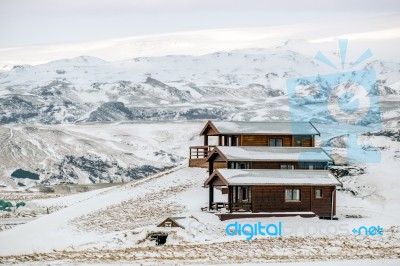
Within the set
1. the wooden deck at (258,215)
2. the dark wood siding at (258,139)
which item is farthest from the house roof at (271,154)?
the wooden deck at (258,215)

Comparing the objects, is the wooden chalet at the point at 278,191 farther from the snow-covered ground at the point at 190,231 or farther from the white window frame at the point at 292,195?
the snow-covered ground at the point at 190,231

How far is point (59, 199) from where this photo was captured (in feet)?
283

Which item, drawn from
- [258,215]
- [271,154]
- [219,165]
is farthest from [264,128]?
[258,215]

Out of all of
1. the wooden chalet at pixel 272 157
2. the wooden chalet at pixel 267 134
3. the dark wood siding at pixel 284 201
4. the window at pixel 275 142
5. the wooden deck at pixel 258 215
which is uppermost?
the wooden chalet at pixel 267 134

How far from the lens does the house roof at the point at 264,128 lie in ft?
230

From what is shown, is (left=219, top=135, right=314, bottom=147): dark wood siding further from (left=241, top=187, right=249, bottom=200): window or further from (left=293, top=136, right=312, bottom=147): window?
(left=241, top=187, right=249, bottom=200): window

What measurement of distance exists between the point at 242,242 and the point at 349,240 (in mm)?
6394

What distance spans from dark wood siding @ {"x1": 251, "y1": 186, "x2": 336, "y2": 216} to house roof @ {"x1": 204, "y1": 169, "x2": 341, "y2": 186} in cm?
62

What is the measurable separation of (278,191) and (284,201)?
0.82 metres

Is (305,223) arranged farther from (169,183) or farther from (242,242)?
(169,183)

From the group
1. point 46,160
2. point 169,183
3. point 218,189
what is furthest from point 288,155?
point 46,160

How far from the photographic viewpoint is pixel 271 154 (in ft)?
217

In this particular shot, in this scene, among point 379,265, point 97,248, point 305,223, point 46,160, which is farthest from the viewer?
point 46,160

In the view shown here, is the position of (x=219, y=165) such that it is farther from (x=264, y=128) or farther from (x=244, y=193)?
(x=244, y=193)
